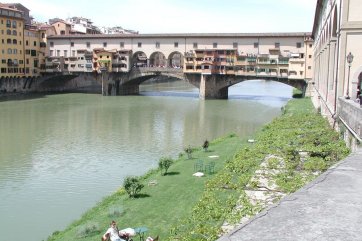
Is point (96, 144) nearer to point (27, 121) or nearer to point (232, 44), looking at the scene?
point (27, 121)

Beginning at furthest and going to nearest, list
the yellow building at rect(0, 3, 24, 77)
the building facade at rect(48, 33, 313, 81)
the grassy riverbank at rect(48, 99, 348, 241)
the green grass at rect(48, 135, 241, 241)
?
the yellow building at rect(0, 3, 24, 77) → the building facade at rect(48, 33, 313, 81) → the green grass at rect(48, 135, 241, 241) → the grassy riverbank at rect(48, 99, 348, 241)

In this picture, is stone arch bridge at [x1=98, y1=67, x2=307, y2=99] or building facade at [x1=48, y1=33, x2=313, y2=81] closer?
building facade at [x1=48, y1=33, x2=313, y2=81]

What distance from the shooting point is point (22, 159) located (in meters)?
23.6

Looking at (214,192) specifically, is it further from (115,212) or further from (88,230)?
(88,230)

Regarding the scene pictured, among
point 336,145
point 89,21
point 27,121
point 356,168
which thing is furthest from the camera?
point 89,21

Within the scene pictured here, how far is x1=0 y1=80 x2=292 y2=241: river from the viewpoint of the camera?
16078 millimetres

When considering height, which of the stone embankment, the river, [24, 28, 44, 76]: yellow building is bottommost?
the river

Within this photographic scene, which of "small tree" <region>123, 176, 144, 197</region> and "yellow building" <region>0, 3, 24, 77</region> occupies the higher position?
"yellow building" <region>0, 3, 24, 77</region>

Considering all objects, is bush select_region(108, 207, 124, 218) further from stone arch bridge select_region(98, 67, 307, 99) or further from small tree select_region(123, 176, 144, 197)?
stone arch bridge select_region(98, 67, 307, 99)

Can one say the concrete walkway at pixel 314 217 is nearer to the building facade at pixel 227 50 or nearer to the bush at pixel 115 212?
the bush at pixel 115 212

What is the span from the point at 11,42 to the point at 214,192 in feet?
188

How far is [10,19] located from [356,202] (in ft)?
214

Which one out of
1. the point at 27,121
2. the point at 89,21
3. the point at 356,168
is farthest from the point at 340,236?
the point at 89,21

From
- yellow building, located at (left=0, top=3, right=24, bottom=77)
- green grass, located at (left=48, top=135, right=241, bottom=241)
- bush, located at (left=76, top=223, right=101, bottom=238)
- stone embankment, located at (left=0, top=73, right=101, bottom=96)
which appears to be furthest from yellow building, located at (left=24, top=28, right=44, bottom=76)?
bush, located at (left=76, top=223, right=101, bottom=238)
